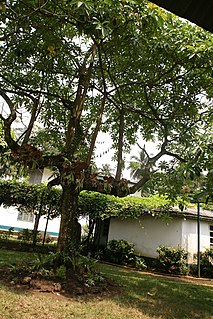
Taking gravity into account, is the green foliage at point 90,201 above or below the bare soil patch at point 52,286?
above

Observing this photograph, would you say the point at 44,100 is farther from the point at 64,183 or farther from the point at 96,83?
the point at 64,183

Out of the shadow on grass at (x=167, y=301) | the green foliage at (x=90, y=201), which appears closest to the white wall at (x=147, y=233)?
the green foliage at (x=90, y=201)

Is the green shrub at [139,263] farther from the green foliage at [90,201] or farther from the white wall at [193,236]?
the white wall at [193,236]

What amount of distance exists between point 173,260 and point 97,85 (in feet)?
25.5

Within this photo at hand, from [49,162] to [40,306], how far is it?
301cm

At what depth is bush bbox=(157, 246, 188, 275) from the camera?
10648 millimetres

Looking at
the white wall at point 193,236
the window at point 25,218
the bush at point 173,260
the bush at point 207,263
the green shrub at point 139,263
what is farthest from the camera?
the window at point 25,218

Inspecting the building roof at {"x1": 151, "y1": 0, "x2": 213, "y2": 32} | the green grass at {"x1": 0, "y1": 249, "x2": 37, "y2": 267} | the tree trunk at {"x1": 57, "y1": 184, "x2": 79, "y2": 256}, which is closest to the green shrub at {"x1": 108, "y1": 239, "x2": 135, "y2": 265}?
the green grass at {"x1": 0, "y1": 249, "x2": 37, "y2": 267}

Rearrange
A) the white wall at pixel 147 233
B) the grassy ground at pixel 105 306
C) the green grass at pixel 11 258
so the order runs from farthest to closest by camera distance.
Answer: the white wall at pixel 147 233
the green grass at pixel 11 258
the grassy ground at pixel 105 306

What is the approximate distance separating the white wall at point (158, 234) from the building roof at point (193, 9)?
11442 millimetres

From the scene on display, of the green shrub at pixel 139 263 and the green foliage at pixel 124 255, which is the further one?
the green foliage at pixel 124 255

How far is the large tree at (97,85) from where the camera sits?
4684 millimetres

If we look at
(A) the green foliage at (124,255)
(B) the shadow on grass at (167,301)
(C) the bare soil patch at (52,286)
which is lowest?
(B) the shadow on grass at (167,301)

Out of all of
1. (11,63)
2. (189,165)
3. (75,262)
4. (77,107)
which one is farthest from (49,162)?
(189,165)
